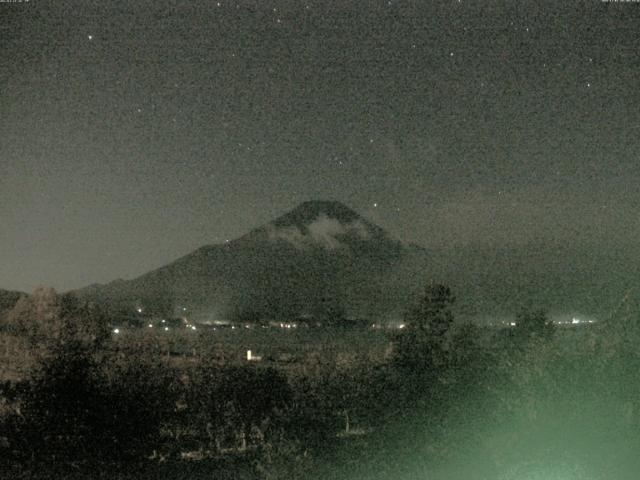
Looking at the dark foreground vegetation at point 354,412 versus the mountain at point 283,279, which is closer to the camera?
the dark foreground vegetation at point 354,412

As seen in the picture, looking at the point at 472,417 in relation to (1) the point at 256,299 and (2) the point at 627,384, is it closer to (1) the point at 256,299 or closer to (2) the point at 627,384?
(2) the point at 627,384

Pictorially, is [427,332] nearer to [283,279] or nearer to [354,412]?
[354,412]

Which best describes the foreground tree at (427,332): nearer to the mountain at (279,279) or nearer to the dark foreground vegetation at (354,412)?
the dark foreground vegetation at (354,412)

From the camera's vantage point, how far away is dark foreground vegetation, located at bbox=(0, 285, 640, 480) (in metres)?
8.12

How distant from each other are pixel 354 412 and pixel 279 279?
477 ft

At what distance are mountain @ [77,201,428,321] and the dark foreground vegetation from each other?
257 ft

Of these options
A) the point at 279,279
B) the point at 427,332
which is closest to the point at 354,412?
the point at 427,332

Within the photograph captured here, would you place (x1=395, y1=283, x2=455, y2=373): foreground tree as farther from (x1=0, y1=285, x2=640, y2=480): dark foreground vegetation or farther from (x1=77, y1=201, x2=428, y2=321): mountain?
(x1=77, y1=201, x2=428, y2=321): mountain

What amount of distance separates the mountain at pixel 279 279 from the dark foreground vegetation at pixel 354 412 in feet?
257

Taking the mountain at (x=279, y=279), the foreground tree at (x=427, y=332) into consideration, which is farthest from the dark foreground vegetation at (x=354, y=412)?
the mountain at (x=279, y=279)

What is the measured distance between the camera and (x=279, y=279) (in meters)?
164

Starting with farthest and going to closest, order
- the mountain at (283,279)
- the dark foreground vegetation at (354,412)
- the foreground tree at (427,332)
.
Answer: the mountain at (283,279) → the foreground tree at (427,332) → the dark foreground vegetation at (354,412)

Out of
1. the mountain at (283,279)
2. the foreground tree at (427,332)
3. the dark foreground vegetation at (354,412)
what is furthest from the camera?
the mountain at (283,279)

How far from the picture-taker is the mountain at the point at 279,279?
129m
